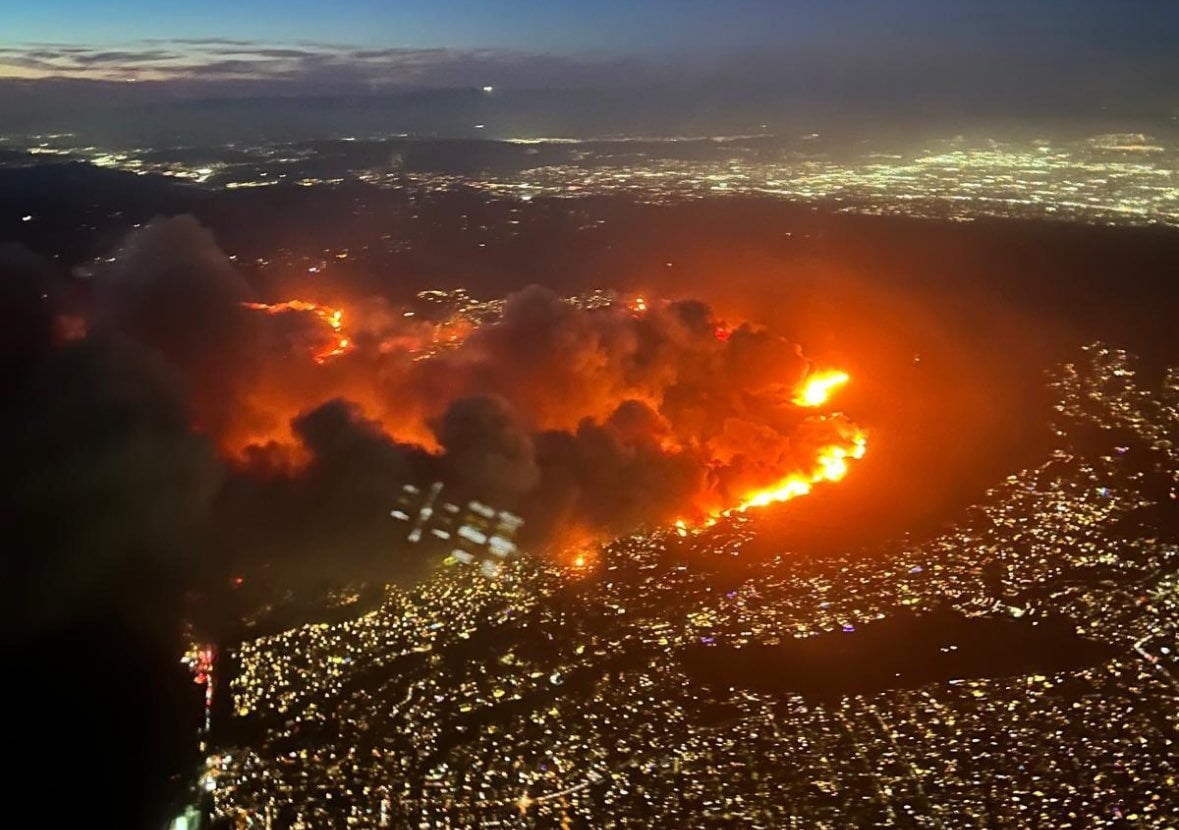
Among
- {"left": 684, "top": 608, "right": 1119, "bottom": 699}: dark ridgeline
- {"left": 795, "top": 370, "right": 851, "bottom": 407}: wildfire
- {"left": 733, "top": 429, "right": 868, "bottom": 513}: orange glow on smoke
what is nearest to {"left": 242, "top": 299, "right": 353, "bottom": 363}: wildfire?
{"left": 733, "top": 429, "right": 868, "bottom": 513}: orange glow on smoke

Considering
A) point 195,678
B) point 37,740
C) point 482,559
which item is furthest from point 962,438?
point 37,740

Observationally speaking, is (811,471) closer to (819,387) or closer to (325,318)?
(819,387)

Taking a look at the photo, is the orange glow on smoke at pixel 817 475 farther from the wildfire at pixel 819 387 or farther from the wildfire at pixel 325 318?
the wildfire at pixel 325 318

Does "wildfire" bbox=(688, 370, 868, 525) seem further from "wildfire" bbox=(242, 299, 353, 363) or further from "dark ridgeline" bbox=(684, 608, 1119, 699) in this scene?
"wildfire" bbox=(242, 299, 353, 363)

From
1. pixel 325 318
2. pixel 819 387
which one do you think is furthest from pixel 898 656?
pixel 325 318

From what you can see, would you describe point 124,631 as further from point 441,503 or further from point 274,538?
point 441,503

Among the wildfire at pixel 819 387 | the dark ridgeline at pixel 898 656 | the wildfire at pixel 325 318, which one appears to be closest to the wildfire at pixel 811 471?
the wildfire at pixel 819 387
